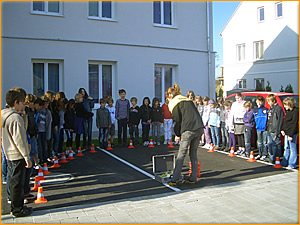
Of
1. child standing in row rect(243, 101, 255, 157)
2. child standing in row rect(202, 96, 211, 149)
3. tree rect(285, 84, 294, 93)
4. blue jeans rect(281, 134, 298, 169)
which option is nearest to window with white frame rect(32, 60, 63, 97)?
child standing in row rect(202, 96, 211, 149)

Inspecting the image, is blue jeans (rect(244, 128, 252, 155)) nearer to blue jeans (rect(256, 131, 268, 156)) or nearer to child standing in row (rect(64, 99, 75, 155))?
blue jeans (rect(256, 131, 268, 156))

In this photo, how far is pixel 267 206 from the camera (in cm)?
548

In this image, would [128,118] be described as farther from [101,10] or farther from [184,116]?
[101,10]

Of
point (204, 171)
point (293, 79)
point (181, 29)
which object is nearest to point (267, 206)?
point (204, 171)

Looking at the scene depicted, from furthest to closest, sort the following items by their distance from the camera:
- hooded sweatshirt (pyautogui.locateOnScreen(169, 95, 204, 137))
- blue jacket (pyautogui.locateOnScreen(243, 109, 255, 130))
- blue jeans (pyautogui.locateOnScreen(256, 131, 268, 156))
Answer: blue jacket (pyautogui.locateOnScreen(243, 109, 255, 130)) < blue jeans (pyautogui.locateOnScreen(256, 131, 268, 156)) < hooded sweatshirt (pyautogui.locateOnScreen(169, 95, 204, 137))

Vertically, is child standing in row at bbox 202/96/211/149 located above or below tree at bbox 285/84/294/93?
below

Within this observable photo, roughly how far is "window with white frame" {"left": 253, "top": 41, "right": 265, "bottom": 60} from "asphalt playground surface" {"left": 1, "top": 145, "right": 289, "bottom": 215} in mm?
Answer: 22686

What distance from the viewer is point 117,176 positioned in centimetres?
756

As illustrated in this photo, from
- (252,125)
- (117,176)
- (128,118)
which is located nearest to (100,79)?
(128,118)

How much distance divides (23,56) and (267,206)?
37.0 ft

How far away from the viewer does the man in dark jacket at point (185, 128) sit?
668cm

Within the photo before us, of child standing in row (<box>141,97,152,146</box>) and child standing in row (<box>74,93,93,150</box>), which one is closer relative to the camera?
child standing in row (<box>74,93,93,150</box>)

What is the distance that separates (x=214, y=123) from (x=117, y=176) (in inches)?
181

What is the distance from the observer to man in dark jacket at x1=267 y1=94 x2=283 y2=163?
847 cm
